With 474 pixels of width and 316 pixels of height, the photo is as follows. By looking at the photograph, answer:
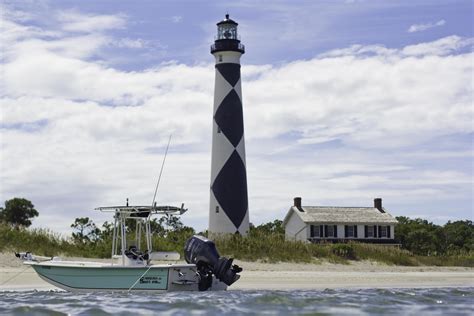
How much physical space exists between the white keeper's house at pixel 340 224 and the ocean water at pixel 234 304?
26455 mm

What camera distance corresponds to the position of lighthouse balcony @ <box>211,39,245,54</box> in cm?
3950

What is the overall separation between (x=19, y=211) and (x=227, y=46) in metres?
15.7

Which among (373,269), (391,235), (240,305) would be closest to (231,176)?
(373,269)

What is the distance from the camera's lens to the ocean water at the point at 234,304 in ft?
54.7

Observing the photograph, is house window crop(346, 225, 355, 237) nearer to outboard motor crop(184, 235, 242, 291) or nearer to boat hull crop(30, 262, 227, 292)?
outboard motor crop(184, 235, 242, 291)

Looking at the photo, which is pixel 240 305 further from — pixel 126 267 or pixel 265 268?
pixel 265 268

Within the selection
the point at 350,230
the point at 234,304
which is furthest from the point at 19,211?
the point at 234,304

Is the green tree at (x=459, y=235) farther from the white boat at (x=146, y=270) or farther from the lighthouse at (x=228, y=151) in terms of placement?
the white boat at (x=146, y=270)

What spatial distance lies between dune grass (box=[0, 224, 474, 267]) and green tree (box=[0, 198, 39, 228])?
46.4 ft

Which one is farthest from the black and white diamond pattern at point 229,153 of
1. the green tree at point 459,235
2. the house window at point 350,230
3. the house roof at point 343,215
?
the green tree at point 459,235

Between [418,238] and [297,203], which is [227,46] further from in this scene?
[418,238]

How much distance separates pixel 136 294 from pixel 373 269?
1584 cm

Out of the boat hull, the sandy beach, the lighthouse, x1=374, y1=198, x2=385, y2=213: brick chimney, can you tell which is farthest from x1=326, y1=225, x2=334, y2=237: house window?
the boat hull

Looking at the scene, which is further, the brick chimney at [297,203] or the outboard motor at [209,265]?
the brick chimney at [297,203]
